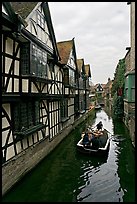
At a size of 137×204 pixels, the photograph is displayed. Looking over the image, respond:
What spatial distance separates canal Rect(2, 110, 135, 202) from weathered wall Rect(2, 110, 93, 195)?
0.25 m

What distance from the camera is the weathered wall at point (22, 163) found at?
7240 mm

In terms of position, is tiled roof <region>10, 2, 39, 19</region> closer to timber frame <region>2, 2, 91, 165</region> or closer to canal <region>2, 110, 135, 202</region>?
timber frame <region>2, 2, 91, 165</region>

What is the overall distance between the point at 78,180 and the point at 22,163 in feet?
8.25

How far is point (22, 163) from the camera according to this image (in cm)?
871

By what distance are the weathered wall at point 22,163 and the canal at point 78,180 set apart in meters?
0.25

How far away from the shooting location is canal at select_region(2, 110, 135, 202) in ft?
23.9

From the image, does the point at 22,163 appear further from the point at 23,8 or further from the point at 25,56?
the point at 23,8

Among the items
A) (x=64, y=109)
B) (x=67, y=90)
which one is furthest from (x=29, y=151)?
(x=67, y=90)

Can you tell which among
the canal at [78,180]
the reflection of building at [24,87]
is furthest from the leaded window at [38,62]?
the canal at [78,180]

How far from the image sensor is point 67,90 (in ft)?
65.3

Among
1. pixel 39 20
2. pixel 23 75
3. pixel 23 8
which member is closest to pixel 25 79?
pixel 23 75

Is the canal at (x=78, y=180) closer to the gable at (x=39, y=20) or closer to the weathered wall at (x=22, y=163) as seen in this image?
the weathered wall at (x=22, y=163)

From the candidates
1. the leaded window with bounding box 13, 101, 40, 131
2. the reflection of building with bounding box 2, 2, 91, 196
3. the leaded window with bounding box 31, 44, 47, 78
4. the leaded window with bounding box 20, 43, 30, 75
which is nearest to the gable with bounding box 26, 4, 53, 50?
the reflection of building with bounding box 2, 2, 91, 196

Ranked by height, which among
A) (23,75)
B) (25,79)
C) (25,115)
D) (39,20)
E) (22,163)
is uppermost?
(39,20)
